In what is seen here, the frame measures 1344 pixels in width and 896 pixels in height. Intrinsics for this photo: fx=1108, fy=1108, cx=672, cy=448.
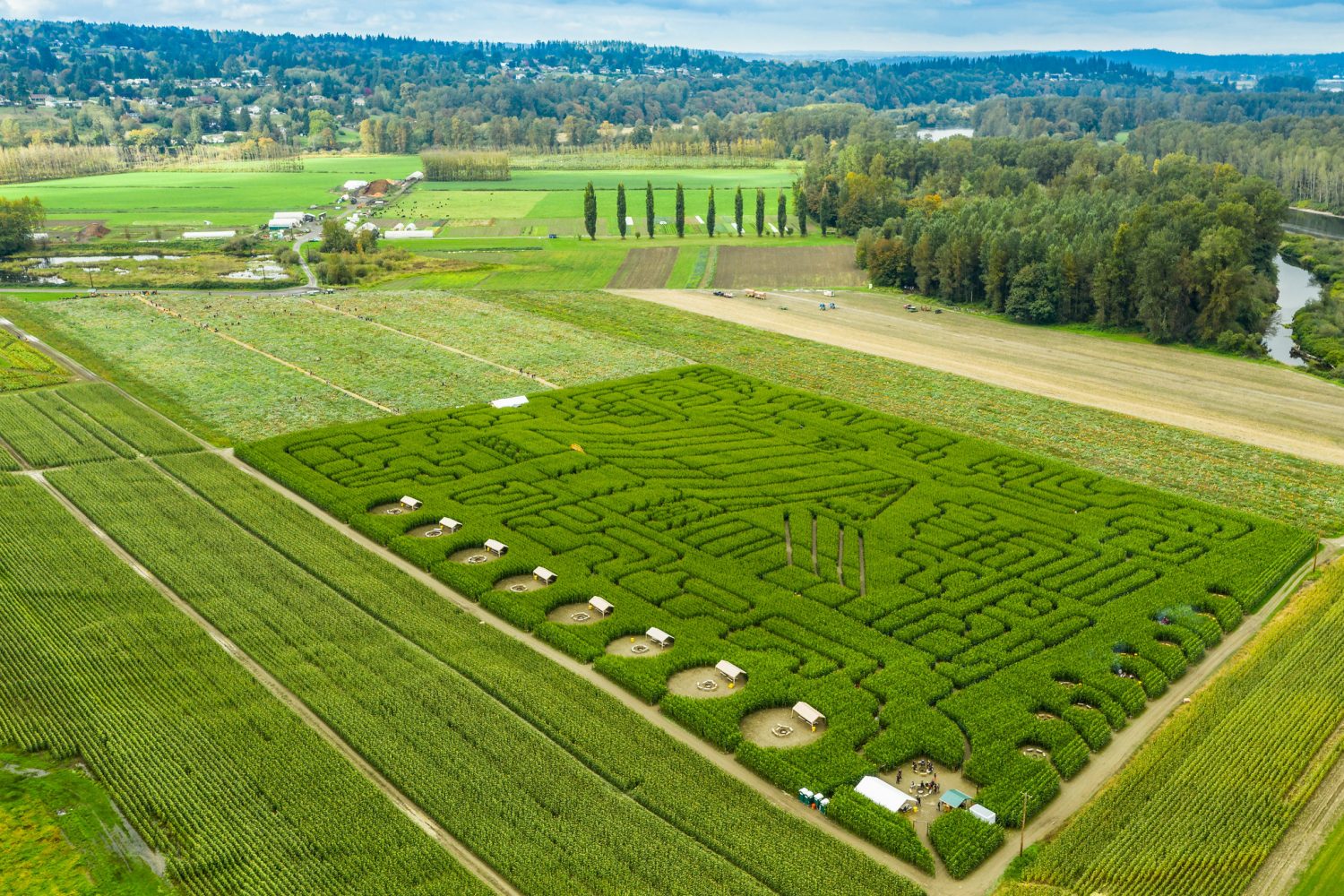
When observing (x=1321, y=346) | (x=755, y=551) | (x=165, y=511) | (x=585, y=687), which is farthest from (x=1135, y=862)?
(x=1321, y=346)

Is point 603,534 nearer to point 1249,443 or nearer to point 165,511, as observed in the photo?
point 165,511

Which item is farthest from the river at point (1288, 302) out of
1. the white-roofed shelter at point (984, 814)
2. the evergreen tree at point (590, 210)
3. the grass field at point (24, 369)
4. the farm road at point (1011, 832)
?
the grass field at point (24, 369)

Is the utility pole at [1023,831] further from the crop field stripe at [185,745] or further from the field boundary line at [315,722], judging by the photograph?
the crop field stripe at [185,745]

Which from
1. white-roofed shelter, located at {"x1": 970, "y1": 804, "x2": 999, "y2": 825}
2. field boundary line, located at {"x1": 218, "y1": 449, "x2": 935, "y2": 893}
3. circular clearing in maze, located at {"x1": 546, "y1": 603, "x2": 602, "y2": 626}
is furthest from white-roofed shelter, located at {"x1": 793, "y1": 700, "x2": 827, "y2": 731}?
circular clearing in maze, located at {"x1": 546, "y1": 603, "x2": 602, "y2": 626}

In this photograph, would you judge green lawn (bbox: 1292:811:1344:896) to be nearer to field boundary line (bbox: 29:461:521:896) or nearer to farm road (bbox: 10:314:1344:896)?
farm road (bbox: 10:314:1344:896)

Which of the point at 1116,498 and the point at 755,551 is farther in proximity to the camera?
the point at 1116,498

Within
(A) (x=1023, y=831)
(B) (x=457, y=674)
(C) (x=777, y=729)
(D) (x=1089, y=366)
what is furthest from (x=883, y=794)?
(D) (x=1089, y=366)

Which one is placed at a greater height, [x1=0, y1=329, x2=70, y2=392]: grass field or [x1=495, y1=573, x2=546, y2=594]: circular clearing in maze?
[x1=0, y1=329, x2=70, y2=392]: grass field

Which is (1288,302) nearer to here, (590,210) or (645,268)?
(645,268)
